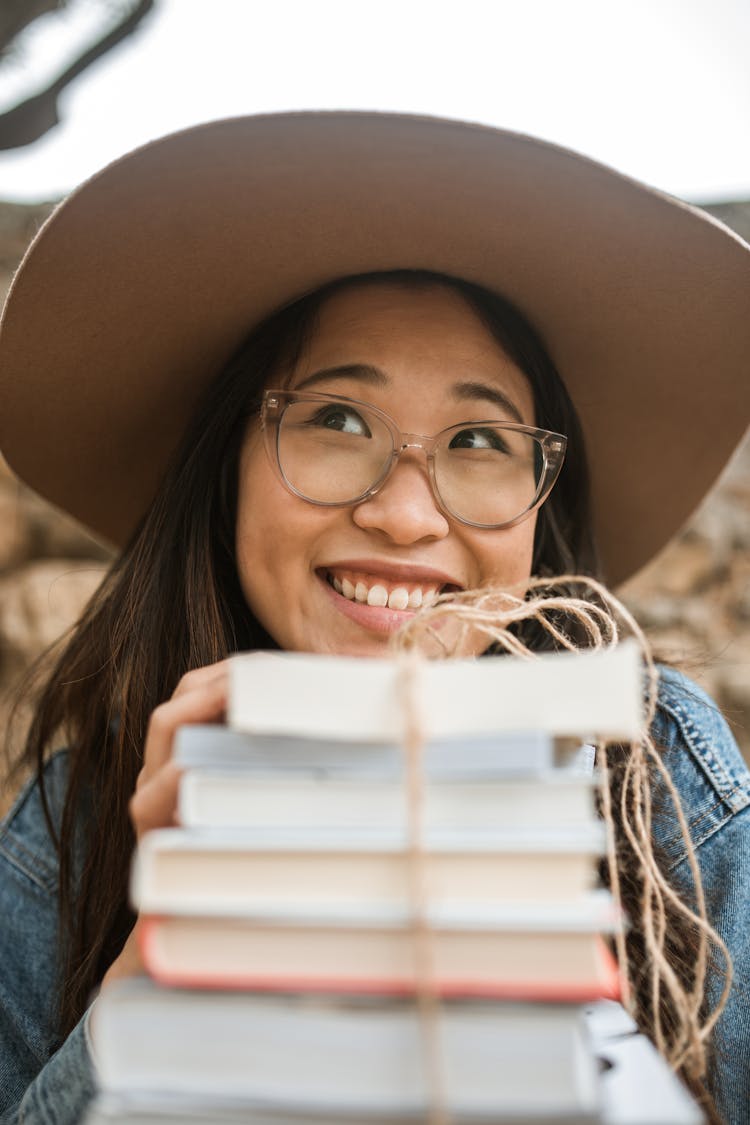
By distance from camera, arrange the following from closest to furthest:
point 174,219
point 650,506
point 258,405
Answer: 1. point 174,219
2. point 258,405
3. point 650,506

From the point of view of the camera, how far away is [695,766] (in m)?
1.59

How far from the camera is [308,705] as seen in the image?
61 cm

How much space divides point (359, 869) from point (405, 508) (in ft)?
2.54

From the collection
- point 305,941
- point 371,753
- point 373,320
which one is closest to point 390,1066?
point 305,941

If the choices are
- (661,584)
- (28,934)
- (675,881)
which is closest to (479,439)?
(675,881)

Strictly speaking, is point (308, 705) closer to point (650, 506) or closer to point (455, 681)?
point (455, 681)

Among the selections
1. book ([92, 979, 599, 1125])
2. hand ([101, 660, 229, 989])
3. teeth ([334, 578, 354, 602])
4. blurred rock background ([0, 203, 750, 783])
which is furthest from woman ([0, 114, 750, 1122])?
blurred rock background ([0, 203, 750, 783])

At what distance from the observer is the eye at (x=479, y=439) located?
1403mm

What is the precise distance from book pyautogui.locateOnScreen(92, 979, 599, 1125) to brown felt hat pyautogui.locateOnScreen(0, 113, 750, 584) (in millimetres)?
1017

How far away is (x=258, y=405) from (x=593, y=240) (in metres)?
0.61

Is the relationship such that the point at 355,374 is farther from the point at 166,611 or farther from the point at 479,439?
the point at 166,611

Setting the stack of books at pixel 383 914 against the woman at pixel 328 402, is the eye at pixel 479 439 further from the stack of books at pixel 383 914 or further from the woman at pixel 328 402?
the stack of books at pixel 383 914

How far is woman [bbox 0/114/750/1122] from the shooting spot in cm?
126

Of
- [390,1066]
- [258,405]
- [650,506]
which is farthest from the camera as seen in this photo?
[650,506]
